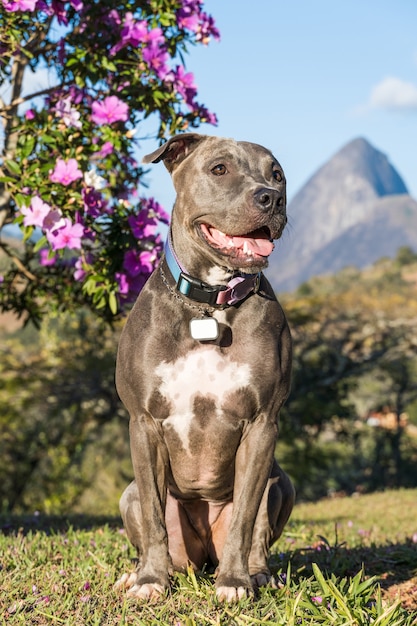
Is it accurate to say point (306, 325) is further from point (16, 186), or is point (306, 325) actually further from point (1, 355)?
point (16, 186)

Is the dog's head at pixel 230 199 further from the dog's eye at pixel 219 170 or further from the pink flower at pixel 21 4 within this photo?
the pink flower at pixel 21 4

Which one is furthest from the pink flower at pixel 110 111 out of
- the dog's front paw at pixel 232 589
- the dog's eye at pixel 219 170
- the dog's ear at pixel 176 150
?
the dog's front paw at pixel 232 589

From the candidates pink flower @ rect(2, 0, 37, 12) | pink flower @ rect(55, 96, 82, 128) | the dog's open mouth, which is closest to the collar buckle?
the dog's open mouth

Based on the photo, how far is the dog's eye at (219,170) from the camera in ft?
12.1

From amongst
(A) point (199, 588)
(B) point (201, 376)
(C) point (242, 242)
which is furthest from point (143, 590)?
(C) point (242, 242)

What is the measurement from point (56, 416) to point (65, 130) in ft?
36.4

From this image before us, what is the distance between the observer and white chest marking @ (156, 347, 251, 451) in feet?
12.0

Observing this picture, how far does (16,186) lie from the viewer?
201 inches

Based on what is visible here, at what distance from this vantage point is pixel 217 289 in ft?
12.2

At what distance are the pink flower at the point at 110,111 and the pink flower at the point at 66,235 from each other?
72 cm

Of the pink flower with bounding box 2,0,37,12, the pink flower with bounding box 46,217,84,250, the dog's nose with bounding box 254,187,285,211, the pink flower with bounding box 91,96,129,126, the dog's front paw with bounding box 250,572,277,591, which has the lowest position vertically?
the dog's front paw with bounding box 250,572,277,591

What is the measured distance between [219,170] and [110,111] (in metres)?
1.79

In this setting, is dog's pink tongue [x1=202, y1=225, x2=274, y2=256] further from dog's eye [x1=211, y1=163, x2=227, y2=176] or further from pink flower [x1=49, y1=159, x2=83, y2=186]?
pink flower [x1=49, y1=159, x2=83, y2=186]

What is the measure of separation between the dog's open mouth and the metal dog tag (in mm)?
312
